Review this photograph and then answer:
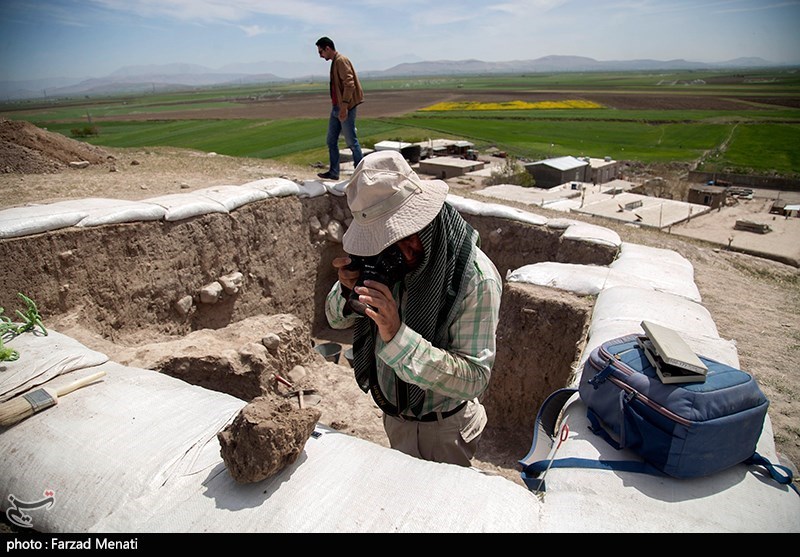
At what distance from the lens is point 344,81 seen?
20.7 feet

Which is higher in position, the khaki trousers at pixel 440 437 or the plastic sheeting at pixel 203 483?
the plastic sheeting at pixel 203 483

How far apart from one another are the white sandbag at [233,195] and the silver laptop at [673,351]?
17.5 ft

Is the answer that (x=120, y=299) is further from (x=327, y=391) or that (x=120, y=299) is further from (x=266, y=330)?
(x=327, y=391)

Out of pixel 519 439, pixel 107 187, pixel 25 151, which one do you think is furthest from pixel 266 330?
pixel 25 151

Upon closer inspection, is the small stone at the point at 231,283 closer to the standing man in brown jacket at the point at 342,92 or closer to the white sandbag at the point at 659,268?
the standing man in brown jacket at the point at 342,92

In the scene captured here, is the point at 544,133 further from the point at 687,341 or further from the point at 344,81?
the point at 687,341

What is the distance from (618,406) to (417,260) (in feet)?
3.82

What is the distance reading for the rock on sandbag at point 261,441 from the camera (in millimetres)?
1787

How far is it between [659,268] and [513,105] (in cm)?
6392

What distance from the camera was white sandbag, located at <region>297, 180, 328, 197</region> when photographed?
23.1ft

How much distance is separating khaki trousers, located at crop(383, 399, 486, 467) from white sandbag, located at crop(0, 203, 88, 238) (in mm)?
4162

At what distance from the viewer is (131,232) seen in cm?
500

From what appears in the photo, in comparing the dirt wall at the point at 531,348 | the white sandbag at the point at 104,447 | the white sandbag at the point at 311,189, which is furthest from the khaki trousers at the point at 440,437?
the white sandbag at the point at 311,189

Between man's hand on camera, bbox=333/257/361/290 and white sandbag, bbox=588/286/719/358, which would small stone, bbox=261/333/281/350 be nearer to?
man's hand on camera, bbox=333/257/361/290
